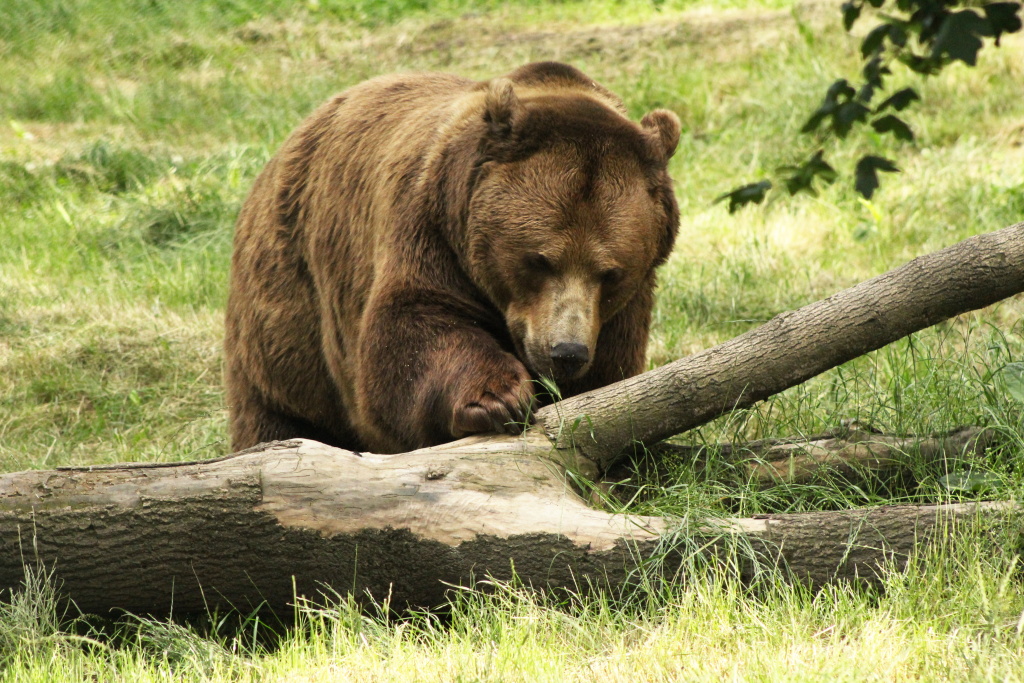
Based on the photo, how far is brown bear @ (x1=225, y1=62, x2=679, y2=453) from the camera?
150 inches

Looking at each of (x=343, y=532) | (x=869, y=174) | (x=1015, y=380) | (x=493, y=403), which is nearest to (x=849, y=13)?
(x=869, y=174)

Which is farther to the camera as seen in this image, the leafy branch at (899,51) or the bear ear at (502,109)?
the leafy branch at (899,51)

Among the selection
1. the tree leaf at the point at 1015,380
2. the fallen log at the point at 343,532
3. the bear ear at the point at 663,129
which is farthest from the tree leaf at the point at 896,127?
the fallen log at the point at 343,532

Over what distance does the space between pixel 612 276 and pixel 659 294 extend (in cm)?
283

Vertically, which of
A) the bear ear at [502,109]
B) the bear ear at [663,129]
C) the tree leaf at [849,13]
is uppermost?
the tree leaf at [849,13]

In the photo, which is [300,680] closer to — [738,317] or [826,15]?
[738,317]

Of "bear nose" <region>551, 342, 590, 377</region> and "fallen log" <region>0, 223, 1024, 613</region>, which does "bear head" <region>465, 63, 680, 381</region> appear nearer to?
"bear nose" <region>551, 342, 590, 377</region>

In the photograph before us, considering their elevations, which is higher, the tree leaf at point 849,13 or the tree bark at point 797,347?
the tree leaf at point 849,13

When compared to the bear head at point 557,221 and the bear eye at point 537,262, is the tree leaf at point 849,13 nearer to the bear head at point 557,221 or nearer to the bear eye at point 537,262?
the bear head at point 557,221

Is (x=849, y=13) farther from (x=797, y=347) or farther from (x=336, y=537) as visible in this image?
(x=336, y=537)

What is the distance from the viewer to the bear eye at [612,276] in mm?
3893

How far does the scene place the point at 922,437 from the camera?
12.5ft

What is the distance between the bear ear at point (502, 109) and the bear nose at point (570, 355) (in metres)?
0.78

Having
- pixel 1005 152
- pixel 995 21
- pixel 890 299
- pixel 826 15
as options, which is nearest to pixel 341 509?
pixel 890 299
